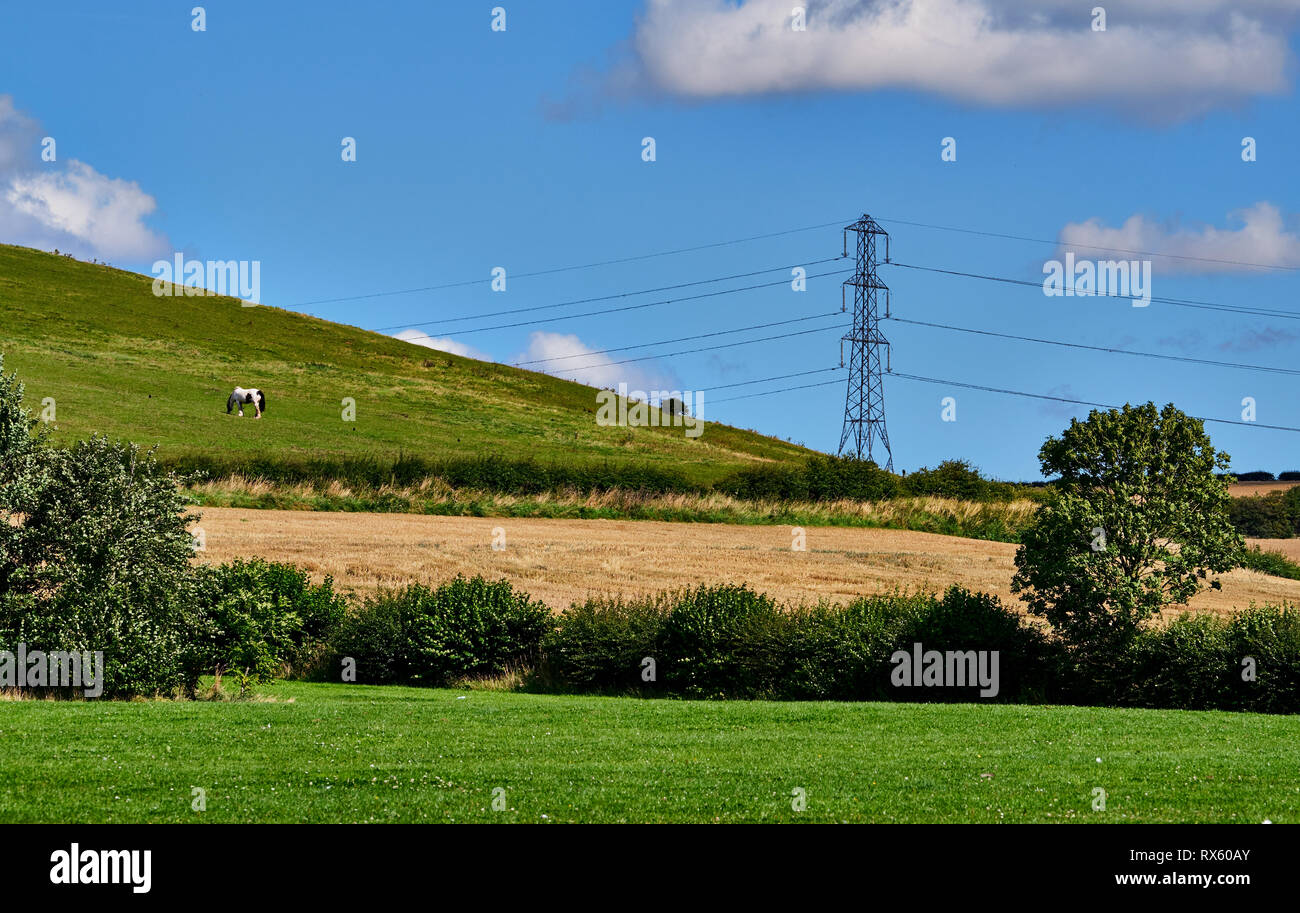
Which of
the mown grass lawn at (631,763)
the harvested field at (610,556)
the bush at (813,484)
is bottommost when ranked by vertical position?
the mown grass lawn at (631,763)

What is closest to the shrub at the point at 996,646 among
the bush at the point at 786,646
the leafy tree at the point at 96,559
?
the bush at the point at 786,646

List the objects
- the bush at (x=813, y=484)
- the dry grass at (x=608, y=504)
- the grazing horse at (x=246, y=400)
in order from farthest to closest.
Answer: the grazing horse at (x=246, y=400), the bush at (x=813, y=484), the dry grass at (x=608, y=504)

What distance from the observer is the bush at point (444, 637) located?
31.3 metres

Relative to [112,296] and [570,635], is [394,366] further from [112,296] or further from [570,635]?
[570,635]

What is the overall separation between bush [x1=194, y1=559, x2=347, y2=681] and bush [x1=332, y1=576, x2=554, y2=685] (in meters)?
1.02

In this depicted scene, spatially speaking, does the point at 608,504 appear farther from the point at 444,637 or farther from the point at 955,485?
the point at 444,637

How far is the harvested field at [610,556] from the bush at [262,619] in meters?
5.54

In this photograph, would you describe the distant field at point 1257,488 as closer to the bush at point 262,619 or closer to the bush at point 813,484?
the bush at point 813,484

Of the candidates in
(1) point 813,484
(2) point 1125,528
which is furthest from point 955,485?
(2) point 1125,528

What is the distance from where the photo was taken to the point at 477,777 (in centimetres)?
1533

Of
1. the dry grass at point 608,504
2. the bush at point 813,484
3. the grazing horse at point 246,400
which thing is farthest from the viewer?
the grazing horse at point 246,400

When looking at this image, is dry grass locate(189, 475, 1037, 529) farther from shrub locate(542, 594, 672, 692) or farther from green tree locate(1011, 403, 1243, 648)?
green tree locate(1011, 403, 1243, 648)

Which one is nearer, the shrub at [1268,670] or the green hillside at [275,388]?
the shrub at [1268,670]
